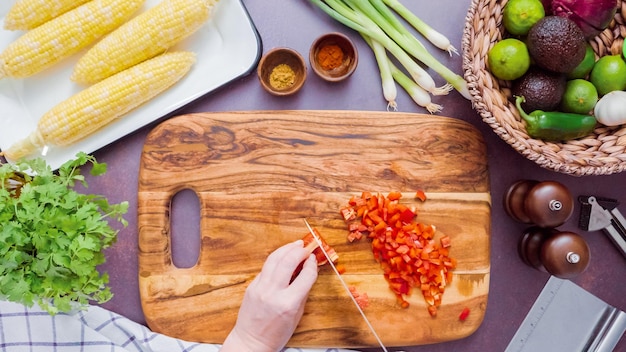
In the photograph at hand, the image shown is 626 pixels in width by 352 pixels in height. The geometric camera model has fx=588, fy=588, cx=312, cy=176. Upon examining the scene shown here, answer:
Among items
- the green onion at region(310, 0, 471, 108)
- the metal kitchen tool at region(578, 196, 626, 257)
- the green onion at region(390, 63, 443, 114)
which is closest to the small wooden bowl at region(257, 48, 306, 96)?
the green onion at region(310, 0, 471, 108)

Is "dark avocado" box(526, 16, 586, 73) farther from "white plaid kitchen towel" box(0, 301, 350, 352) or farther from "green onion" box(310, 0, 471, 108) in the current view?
"white plaid kitchen towel" box(0, 301, 350, 352)

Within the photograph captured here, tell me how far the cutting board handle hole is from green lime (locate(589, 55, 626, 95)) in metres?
1.11

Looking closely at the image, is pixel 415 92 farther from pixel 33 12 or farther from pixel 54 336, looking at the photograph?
pixel 54 336

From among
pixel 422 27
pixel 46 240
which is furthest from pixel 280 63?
pixel 46 240

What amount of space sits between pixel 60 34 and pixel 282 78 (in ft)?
1.96

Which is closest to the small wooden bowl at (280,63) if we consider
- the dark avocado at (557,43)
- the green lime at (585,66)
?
the dark avocado at (557,43)

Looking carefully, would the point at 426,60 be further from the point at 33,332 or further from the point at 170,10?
the point at 33,332

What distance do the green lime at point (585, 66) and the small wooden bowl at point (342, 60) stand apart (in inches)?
22.1

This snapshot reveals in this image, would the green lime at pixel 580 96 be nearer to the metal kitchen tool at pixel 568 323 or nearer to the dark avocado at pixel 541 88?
the dark avocado at pixel 541 88

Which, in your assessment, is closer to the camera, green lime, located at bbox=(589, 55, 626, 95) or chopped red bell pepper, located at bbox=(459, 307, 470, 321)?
green lime, located at bbox=(589, 55, 626, 95)

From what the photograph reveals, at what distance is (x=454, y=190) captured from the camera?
5.29ft

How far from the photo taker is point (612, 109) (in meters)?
1.44

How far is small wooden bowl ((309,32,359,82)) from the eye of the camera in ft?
5.26

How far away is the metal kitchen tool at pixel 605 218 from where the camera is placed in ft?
5.39
